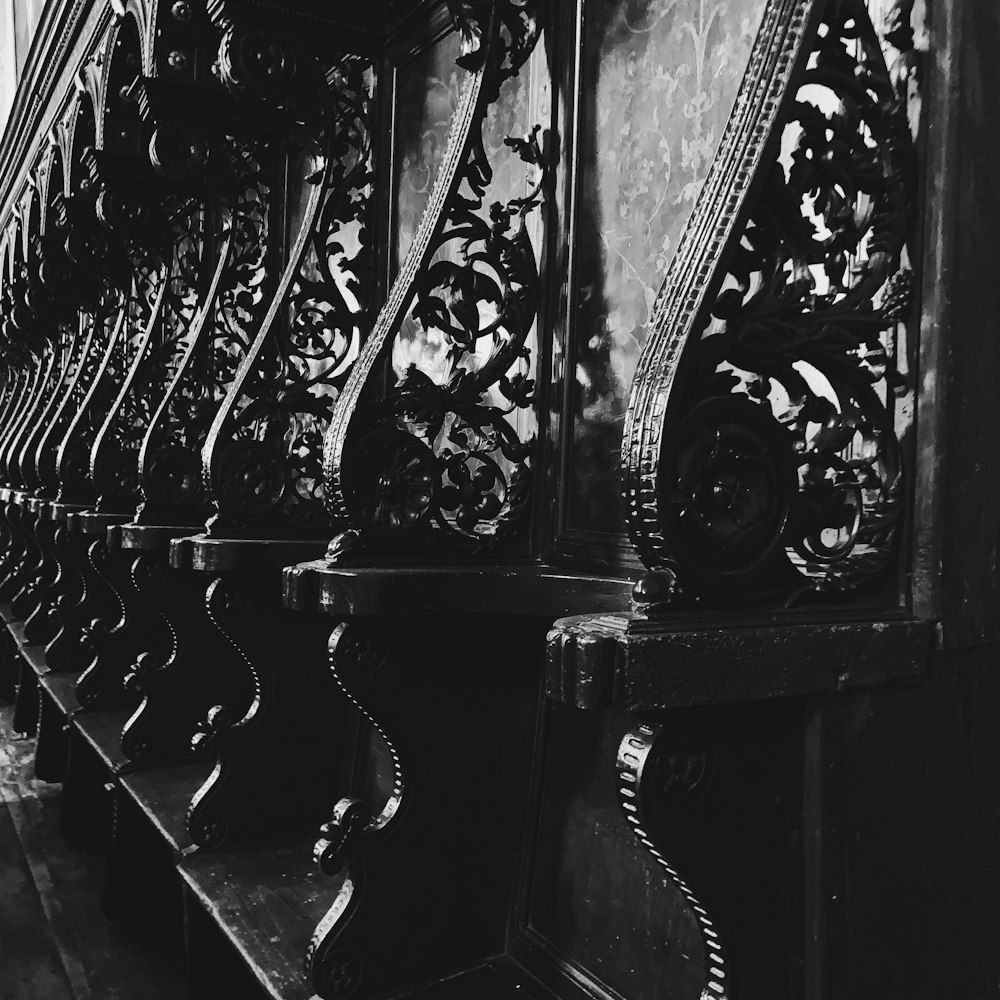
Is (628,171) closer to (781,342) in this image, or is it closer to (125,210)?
(781,342)

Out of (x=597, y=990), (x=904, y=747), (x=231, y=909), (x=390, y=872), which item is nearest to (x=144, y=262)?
(x=231, y=909)

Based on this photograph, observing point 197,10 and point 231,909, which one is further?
point 197,10

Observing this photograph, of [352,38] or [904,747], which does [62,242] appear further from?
[904,747]

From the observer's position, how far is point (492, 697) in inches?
51.3

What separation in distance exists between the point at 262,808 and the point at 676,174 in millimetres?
1228

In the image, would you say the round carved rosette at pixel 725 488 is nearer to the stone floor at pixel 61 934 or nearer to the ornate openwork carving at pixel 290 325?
the ornate openwork carving at pixel 290 325

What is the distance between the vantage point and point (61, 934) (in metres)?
2.17

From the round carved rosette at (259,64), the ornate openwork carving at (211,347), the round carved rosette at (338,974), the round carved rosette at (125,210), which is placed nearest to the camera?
the round carved rosette at (338,974)

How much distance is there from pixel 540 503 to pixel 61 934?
64.0 inches

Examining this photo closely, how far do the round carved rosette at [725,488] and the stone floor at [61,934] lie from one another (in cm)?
167

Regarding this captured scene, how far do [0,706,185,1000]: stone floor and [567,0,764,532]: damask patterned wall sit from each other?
1.44 m

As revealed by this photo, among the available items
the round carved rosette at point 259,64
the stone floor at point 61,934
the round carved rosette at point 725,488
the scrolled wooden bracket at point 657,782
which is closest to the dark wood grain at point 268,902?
the stone floor at point 61,934

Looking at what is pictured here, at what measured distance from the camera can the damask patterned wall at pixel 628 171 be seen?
1191mm

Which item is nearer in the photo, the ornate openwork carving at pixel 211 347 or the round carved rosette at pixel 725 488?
the round carved rosette at pixel 725 488
